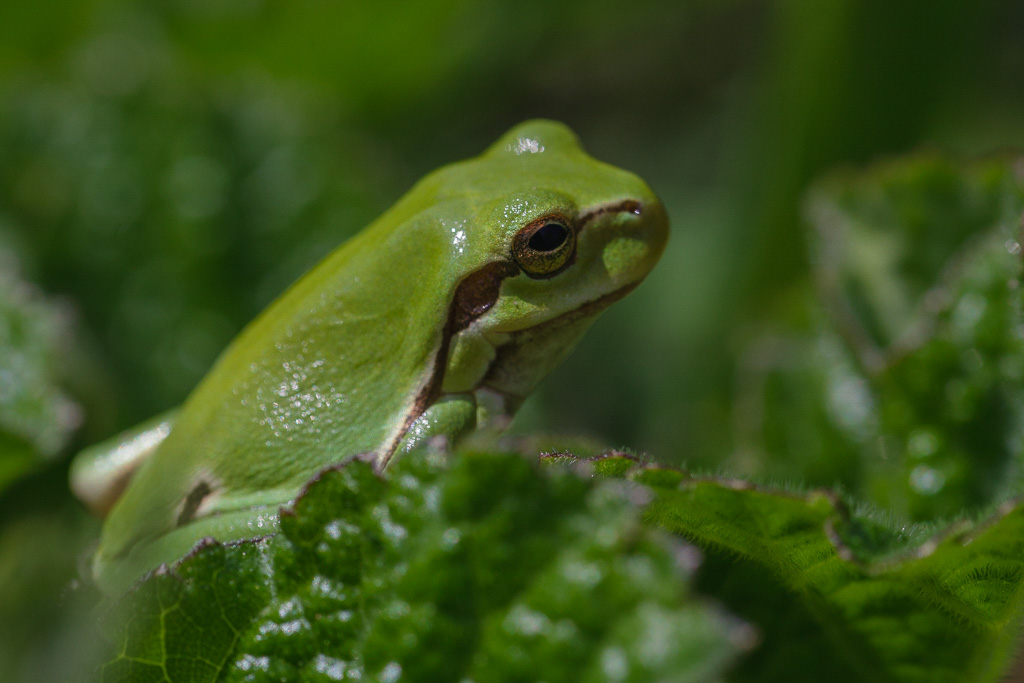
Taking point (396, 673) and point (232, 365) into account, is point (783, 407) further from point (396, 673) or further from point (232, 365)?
point (396, 673)

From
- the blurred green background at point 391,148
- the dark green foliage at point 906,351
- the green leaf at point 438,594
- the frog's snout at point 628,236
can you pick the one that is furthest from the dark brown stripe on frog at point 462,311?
the dark green foliage at point 906,351

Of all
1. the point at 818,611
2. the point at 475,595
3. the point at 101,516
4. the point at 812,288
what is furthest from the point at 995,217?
the point at 101,516

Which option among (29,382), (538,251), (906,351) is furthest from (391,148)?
(906,351)

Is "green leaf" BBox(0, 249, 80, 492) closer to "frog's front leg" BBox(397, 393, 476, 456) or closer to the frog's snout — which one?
"frog's front leg" BBox(397, 393, 476, 456)

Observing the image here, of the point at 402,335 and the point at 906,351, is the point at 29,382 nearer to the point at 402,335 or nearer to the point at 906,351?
the point at 402,335

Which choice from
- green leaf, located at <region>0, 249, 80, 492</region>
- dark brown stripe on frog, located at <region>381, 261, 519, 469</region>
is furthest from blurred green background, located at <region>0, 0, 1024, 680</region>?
dark brown stripe on frog, located at <region>381, 261, 519, 469</region>
